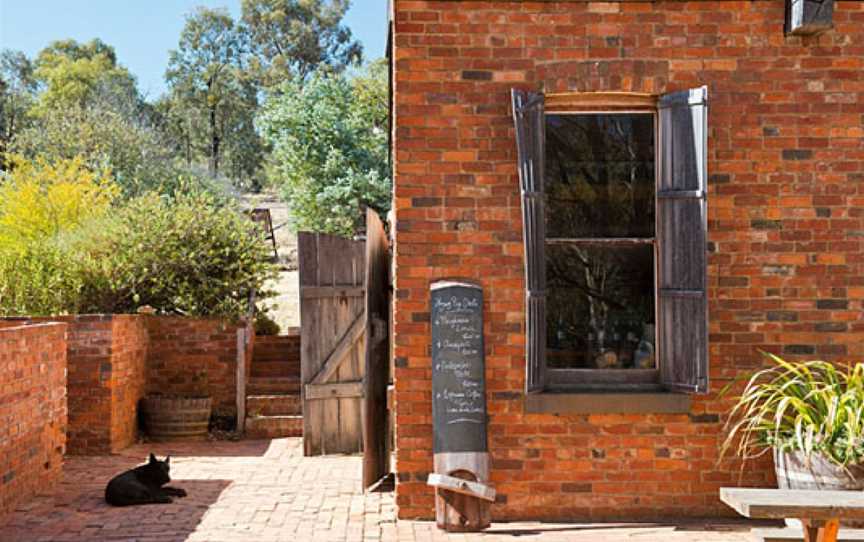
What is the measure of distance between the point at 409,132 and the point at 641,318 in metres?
2.17

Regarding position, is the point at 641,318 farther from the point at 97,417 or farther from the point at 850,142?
the point at 97,417

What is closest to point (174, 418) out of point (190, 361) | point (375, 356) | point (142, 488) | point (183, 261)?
point (190, 361)

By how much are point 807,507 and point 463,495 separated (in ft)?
8.54

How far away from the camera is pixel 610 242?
7.11 m

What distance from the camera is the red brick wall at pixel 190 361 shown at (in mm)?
13078

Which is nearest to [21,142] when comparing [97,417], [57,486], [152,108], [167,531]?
[152,108]

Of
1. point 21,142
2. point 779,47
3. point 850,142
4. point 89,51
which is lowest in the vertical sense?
point 850,142

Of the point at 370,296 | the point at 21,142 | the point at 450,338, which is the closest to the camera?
the point at 450,338

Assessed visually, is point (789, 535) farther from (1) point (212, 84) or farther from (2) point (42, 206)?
(1) point (212, 84)

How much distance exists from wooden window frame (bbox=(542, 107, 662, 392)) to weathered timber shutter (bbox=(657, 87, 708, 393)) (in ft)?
0.53

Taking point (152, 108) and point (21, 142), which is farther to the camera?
point (152, 108)

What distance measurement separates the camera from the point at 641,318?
23.4 ft

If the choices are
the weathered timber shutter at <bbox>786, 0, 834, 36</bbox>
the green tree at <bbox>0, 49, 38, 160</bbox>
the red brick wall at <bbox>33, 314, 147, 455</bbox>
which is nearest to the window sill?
the weathered timber shutter at <bbox>786, 0, 834, 36</bbox>

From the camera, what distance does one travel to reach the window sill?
6.89 m
